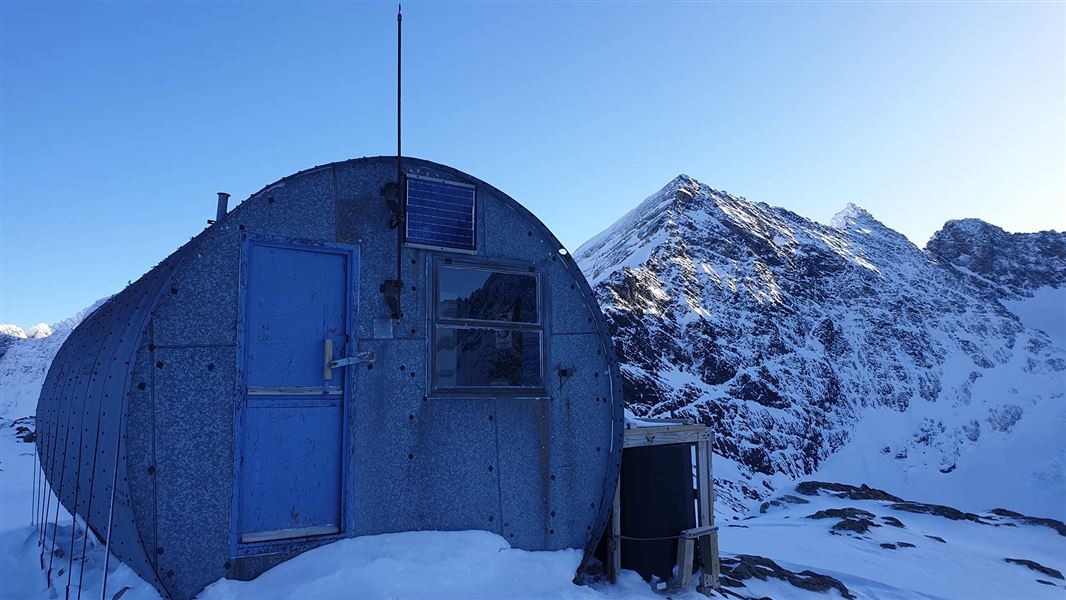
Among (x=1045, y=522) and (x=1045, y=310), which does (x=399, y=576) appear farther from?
(x=1045, y=310)

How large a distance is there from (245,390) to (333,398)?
2.49ft

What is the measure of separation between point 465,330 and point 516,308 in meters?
0.66

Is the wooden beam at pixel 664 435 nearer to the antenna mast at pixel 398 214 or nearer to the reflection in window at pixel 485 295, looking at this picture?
the reflection in window at pixel 485 295

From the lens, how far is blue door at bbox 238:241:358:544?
589 cm

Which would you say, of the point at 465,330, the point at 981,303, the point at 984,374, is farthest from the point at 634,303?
the point at 981,303

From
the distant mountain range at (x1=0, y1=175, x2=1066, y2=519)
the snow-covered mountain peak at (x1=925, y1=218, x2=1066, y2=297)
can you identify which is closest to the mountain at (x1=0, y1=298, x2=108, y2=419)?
the distant mountain range at (x1=0, y1=175, x2=1066, y2=519)

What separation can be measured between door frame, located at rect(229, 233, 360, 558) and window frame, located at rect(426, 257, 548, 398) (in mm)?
770

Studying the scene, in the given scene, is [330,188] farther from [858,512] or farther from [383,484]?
[858,512]

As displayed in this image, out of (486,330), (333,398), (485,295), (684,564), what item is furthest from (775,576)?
(333,398)

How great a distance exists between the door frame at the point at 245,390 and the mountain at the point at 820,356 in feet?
92.8

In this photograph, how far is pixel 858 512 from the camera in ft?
73.3

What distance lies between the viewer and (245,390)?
5867 millimetres

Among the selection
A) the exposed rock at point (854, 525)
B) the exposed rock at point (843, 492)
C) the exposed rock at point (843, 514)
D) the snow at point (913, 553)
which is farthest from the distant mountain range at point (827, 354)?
the exposed rock at point (854, 525)

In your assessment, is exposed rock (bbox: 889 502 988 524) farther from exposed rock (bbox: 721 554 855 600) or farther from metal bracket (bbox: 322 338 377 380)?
metal bracket (bbox: 322 338 377 380)
